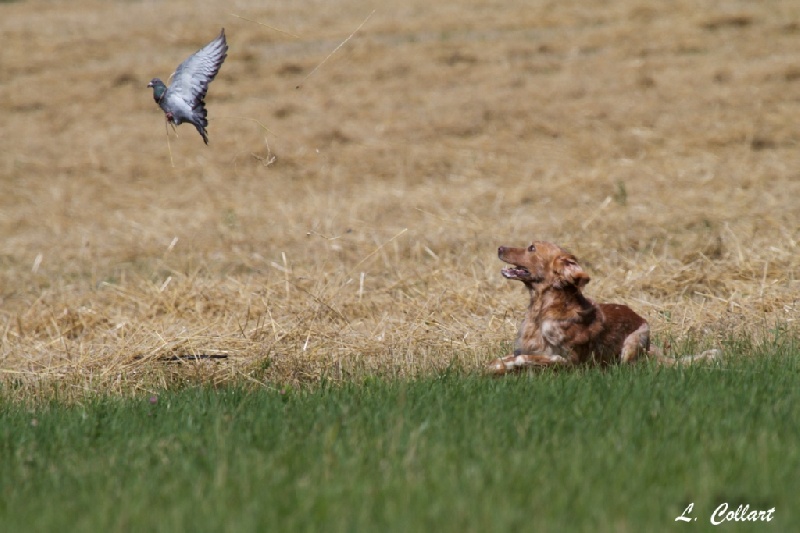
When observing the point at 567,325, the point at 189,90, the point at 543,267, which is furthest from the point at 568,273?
the point at 189,90

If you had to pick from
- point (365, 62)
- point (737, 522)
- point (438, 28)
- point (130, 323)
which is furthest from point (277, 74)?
point (737, 522)

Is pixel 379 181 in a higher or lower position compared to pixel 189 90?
lower

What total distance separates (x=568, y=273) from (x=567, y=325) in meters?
0.38

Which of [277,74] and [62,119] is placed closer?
[62,119]

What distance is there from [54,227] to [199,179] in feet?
8.67

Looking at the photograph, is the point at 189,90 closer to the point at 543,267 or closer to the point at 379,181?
the point at 543,267

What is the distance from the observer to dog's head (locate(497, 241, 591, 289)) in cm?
789

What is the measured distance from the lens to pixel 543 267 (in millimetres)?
8070

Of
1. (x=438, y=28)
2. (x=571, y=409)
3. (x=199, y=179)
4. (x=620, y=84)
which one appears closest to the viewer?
(x=571, y=409)

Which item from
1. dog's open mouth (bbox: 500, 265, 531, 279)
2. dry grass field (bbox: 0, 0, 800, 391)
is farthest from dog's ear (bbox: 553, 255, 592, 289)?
dry grass field (bbox: 0, 0, 800, 391)

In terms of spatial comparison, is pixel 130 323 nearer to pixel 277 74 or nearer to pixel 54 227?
pixel 54 227

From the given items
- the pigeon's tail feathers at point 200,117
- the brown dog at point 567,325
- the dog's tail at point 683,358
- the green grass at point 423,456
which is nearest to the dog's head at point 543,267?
the brown dog at point 567,325

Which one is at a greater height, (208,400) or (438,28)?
(438,28)

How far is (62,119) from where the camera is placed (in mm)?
19234
